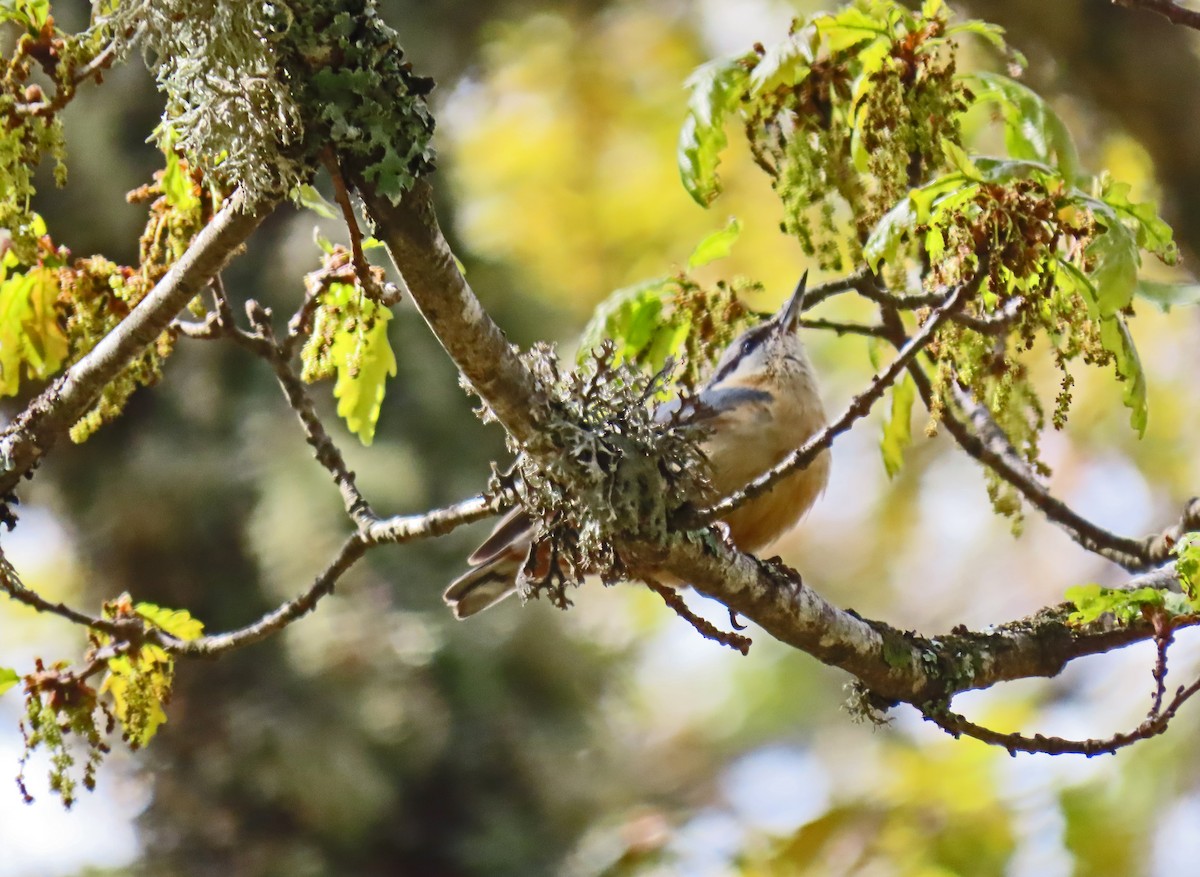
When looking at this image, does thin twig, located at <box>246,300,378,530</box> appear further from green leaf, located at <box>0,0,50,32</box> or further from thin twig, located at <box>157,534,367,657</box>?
green leaf, located at <box>0,0,50,32</box>

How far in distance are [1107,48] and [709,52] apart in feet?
12.8

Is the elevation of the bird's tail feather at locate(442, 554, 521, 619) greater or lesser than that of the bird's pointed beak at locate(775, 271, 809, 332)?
lesser

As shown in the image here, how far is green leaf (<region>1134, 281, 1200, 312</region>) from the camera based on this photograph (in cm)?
224

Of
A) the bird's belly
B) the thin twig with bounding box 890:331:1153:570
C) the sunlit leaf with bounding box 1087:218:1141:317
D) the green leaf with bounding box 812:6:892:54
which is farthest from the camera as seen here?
A: the bird's belly

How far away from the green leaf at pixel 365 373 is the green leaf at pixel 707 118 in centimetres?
64

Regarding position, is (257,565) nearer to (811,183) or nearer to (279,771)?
(279,771)

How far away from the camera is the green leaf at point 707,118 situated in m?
2.47

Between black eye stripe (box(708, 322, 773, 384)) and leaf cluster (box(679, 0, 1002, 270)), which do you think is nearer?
leaf cluster (box(679, 0, 1002, 270))

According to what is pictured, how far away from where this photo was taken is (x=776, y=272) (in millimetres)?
6539

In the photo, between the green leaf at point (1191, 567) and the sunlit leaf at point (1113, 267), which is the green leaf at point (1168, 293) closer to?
the sunlit leaf at point (1113, 267)

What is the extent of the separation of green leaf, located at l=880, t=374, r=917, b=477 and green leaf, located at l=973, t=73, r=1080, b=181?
620 mm

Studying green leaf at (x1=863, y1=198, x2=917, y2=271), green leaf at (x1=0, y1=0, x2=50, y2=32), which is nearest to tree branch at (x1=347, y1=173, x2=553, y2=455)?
green leaf at (x1=863, y1=198, x2=917, y2=271)

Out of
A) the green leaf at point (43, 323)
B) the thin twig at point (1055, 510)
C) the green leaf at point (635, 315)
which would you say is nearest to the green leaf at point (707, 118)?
the green leaf at point (635, 315)

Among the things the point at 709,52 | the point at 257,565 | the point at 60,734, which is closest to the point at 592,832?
the point at 257,565
